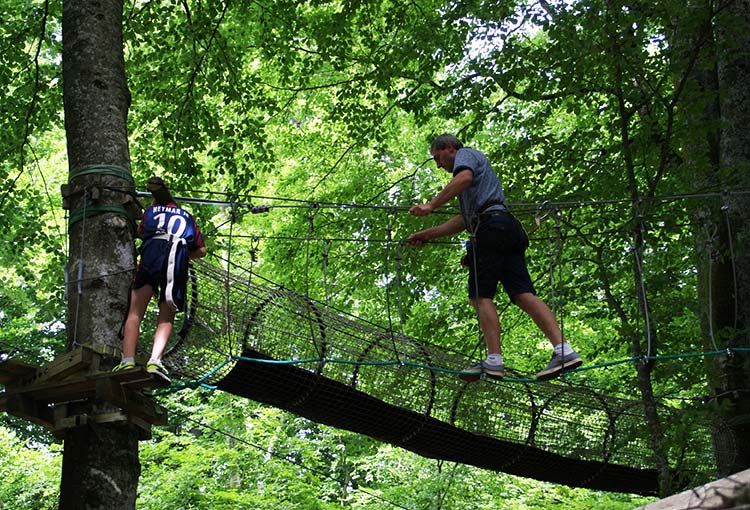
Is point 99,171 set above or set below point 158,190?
above

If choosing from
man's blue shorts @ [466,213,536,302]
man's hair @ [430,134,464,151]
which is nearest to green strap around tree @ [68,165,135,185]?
man's hair @ [430,134,464,151]

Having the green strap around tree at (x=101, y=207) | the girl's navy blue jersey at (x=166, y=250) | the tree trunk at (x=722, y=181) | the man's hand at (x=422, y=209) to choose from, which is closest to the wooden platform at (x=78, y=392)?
the girl's navy blue jersey at (x=166, y=250)

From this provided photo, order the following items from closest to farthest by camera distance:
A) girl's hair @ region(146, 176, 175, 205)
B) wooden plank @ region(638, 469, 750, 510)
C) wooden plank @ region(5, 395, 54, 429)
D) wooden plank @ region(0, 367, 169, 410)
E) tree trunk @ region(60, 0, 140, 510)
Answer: wooden plank @ region(638, 469, 750, 510) < wooden plank @ region(0, 367, 169, 410) < tree trunk @ region(60, 0, 140, 510) < wooden plank @ region(5, 395, 54, 429) < girl's hair @ region(146, 176, 175, 205)

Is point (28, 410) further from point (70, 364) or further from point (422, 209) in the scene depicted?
point (422, 209)

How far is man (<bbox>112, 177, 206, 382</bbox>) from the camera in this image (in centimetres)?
410

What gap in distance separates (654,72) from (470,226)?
3449 millimetres

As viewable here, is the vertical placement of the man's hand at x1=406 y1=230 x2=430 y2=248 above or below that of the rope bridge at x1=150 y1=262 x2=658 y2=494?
above

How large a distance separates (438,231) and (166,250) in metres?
1.43

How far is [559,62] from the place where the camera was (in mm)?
6848

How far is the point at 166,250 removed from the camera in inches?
165

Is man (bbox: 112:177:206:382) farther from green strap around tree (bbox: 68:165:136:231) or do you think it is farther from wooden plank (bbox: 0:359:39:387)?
wooden plank (bbox: 0:359:39:387)

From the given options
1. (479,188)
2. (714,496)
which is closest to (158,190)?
(479,188)

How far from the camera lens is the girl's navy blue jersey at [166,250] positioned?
163 inches

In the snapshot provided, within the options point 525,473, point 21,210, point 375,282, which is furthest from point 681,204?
point 21,210
